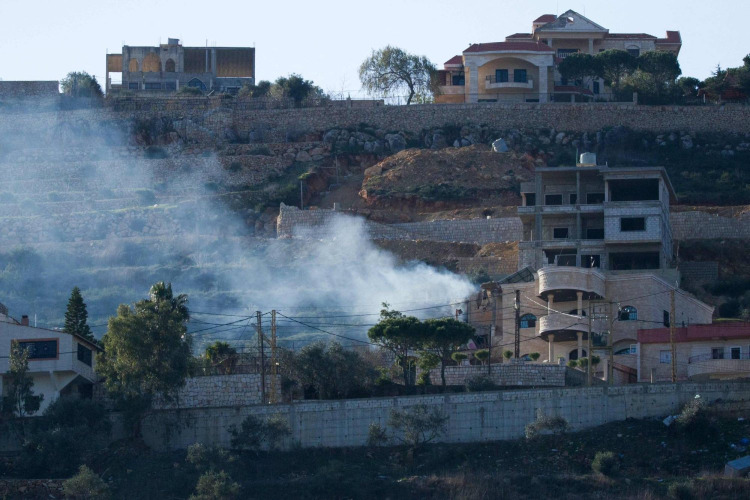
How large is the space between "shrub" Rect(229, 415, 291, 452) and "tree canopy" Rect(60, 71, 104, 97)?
53.6 m

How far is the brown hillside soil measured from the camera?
275ft

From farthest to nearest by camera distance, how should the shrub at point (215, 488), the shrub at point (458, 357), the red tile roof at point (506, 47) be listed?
the red tile roof at point (506, 47)
the shrub at point (458, 357)
the shrub at point (215, 488)

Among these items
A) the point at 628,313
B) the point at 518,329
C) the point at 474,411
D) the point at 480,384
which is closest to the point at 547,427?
the point at 474,411

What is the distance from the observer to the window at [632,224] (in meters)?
67.9

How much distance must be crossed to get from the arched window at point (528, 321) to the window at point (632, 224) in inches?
305

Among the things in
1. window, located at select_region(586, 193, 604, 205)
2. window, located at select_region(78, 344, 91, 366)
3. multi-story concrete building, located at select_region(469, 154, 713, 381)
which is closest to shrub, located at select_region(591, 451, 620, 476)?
multi-story concrete building, located at select_region(469, 154, 713, 381)

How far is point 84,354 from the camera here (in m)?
55.0

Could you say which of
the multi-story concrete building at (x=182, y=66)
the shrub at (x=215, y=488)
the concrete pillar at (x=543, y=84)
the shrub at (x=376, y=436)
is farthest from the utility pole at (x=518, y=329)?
the multi-story concrete building at (x=182, y=66)

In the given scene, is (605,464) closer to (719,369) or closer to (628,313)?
(719,369)

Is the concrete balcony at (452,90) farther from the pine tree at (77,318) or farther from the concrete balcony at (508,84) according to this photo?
the pine tree at (77,318)

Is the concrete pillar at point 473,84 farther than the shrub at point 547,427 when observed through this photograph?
Yes

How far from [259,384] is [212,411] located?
2338 mm

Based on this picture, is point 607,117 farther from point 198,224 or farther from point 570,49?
point 198,224

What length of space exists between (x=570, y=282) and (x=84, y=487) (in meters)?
21.5
